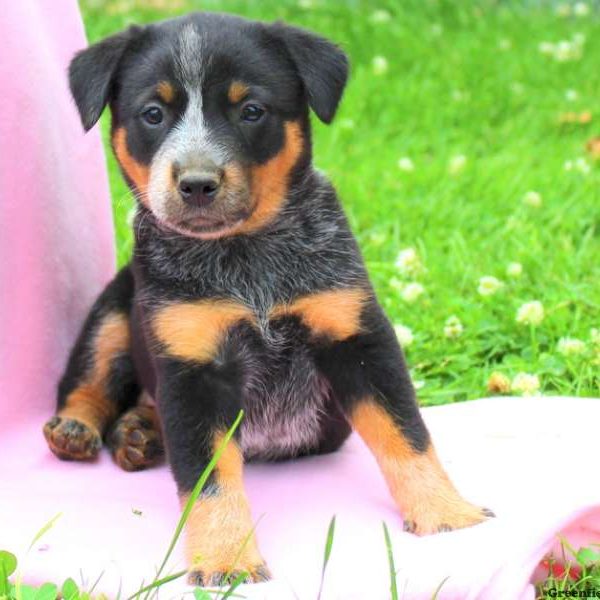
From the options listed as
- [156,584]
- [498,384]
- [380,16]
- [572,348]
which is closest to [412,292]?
[498,384]

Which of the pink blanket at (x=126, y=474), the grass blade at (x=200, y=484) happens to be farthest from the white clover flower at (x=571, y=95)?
the grass blade at (x=200, y=484)

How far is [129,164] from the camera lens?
322 cm

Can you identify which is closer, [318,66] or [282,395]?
[318,66]

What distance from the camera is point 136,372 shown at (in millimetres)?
3756

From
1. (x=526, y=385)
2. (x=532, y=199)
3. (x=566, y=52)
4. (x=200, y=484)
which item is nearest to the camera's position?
(x=200, y=484)

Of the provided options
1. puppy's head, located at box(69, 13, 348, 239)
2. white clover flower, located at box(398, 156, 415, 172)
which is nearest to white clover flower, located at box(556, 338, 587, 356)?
puppy's head, located at box(69, 13, 348, 239)

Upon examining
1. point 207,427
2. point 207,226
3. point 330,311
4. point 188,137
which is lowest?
point 207,427

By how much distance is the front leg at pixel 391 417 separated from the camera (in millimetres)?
3025

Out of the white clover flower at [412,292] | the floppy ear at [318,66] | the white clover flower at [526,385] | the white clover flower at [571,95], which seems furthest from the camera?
the white clover flower at [571,95]

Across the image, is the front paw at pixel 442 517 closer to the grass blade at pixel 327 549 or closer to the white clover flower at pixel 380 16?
the grass blade at pixel 327 549

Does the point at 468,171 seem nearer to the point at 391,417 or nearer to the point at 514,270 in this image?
the point at 514,270

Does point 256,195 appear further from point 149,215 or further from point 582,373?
point 582,373

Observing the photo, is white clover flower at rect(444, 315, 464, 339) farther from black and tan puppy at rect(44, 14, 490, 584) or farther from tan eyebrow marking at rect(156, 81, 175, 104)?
tan eyebrow marking at rect(156, 81, 175, 104)

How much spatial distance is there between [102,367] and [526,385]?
54.9 inches
